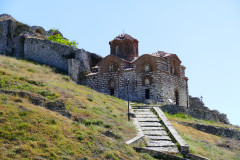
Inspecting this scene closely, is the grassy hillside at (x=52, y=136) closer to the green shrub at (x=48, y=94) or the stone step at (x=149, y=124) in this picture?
the green shrub at (x=48, y=94)

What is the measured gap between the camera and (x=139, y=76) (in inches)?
1147

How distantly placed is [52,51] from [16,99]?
21.0 metres

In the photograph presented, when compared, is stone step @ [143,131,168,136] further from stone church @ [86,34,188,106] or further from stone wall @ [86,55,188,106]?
stone wall @ [86,55,188,106]

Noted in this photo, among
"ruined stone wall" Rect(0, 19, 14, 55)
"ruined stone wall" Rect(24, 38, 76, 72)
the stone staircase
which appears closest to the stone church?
"ruined stone wall" Rect(24, 38, 76, 72)

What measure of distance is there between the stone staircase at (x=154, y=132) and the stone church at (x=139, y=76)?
7079 mm

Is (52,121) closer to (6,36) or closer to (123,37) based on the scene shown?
(123,37)

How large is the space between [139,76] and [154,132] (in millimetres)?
13860

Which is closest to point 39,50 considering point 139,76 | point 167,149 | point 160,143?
point 139,76

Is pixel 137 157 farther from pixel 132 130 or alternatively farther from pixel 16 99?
pixel 16 99

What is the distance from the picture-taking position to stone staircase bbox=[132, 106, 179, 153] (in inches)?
529

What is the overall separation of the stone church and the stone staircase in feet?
23.2

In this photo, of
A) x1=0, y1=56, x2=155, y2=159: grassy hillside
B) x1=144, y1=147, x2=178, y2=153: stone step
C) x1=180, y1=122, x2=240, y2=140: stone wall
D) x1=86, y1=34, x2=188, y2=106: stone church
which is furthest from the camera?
x1=86, y1=34, x2=188, y2=106: stone church

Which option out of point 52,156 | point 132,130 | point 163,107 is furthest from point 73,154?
point 163,107

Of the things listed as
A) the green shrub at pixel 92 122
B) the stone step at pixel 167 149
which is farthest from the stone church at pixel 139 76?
the green shrub at pixel 92 122
